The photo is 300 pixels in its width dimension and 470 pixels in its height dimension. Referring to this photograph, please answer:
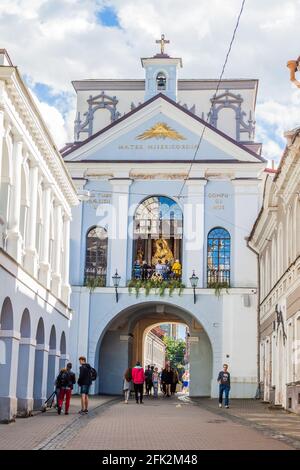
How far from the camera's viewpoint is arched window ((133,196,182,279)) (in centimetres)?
3716

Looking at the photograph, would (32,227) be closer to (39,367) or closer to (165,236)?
(39,367)

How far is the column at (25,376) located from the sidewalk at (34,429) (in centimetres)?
37

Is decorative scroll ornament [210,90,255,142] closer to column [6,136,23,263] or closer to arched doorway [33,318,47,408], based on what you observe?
arched doorway [33,318,47,408]

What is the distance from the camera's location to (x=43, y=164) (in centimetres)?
2391

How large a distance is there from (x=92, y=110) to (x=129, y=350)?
1384 centimetres

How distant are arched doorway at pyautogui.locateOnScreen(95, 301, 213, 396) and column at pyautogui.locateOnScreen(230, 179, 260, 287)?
113 inches

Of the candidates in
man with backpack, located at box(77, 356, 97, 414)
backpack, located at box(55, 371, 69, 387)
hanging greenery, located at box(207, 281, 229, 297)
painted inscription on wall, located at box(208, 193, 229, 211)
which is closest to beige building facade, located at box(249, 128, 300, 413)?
hanging greenery, located at box(207, 281, 229, 297)

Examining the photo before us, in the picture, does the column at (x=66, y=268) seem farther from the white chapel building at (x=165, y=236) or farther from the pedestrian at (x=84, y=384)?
the pedestrian at (x=84, y=384)

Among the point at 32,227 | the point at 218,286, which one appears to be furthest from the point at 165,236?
the point at 32,227

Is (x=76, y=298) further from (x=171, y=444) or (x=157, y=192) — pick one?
(x=171, y=444)

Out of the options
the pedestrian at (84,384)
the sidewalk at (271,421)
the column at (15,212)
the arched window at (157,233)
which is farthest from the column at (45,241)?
the arched window at (157,233)

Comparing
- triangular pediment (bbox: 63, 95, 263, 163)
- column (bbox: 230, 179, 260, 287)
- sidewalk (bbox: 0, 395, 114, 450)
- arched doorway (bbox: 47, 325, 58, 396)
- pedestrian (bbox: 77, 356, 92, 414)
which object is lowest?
sidewalk (bbox: 0, 395, 114, 450)

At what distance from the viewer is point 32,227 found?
22.4m
